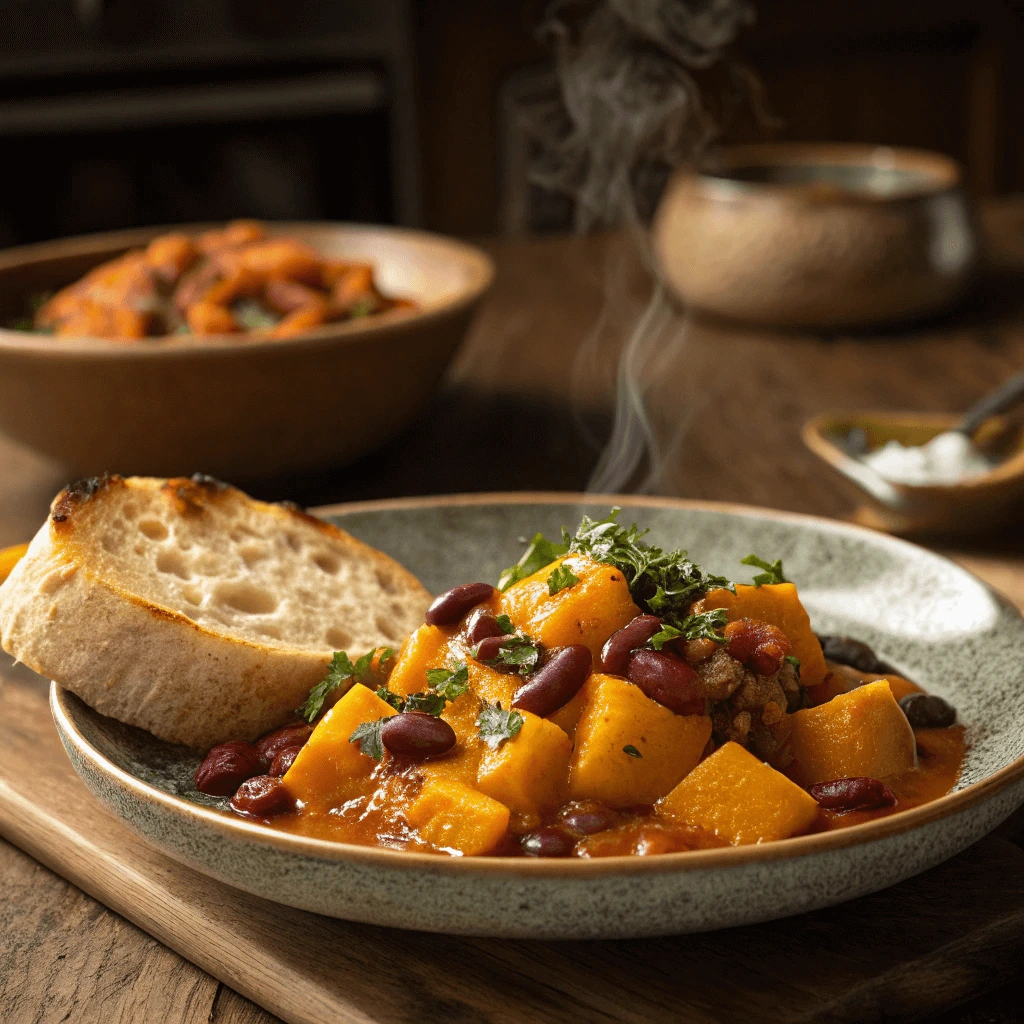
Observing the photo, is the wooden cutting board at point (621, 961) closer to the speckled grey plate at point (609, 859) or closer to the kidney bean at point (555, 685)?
the speckled grey plate at point (609, 859)

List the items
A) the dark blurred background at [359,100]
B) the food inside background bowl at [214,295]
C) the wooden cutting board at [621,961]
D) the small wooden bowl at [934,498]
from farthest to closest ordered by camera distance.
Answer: the dark blurred background at [359,100] < the food inside background bowl at [214,295] < the small wooden bowl at [934,498] < the wooden cutting board at [621,961]

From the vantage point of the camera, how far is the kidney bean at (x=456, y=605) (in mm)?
2012

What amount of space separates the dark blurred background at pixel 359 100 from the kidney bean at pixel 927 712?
5336 millimetres

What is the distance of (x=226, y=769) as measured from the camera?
1.89 m

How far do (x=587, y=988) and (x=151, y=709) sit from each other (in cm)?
78

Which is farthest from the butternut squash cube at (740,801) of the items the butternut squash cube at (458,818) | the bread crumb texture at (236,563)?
the bread crumb texture at (236,563)

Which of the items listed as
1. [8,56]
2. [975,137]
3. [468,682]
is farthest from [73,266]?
[975,137]

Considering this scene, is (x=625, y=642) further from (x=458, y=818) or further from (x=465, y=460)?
(x=465, y=460)

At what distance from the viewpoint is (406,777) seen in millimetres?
1805

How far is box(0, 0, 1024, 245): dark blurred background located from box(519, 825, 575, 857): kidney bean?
18.7 feet

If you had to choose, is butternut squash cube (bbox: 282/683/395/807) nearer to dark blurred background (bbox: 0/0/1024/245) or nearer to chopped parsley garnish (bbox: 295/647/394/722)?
chopped parsley garnish (bbox: 295/647/394/722)

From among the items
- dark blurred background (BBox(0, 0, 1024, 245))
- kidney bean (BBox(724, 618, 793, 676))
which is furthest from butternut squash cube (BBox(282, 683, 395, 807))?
dark blurred background (BBox(0, 0, 1024, 245))

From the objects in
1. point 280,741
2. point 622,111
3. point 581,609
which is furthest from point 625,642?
point 622,111

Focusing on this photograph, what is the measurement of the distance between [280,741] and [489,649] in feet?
1.16
